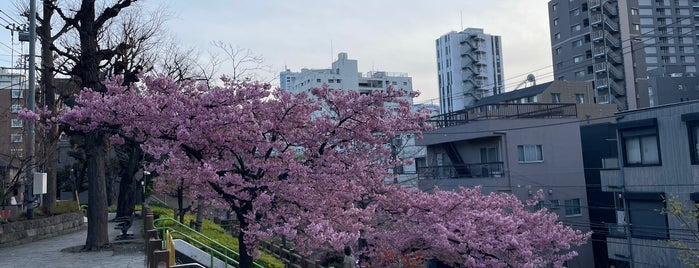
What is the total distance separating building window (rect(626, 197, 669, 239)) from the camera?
21.4 meters

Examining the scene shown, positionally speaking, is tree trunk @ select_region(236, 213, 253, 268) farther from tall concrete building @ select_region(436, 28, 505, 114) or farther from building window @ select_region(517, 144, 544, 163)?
Answer: tall concrete building @ select_region(436, 28, 505, 114)

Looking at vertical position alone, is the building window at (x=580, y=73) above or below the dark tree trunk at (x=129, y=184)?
above

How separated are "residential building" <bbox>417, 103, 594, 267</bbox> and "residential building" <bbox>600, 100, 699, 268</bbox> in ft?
14.7

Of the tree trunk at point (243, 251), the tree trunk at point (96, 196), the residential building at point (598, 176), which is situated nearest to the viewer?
the tree trunk at point (243, 251)

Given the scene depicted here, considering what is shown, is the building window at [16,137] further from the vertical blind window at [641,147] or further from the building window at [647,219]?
the building window at [647,219]

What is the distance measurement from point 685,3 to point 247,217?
84.4 m

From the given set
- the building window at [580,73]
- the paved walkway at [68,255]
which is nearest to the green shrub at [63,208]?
the paved walkway at [68,255]

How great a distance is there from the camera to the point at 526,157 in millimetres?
30078

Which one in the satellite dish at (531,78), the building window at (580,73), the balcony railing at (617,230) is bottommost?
the balcony railing at (617,230)

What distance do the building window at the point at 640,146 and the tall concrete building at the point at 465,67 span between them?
60032 mm

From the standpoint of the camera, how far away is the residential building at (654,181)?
20781mm

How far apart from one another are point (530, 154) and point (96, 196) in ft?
72.1

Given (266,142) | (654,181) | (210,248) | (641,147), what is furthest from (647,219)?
(210,248)

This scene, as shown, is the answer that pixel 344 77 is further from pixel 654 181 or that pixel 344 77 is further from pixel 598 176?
pixel 654 181
